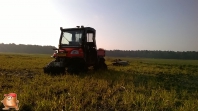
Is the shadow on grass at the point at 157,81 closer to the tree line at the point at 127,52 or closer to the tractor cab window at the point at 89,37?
the tractor cab window at the point at 89,37

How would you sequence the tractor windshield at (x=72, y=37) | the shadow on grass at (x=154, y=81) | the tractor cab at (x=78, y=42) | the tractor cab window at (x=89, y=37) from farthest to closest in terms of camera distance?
the tractor cab window at (x=89, y=37)
the tractor windshield at (x=72, y=37)
the tractor cab at (x=78, y=42)
the shadow on grass at (x=154, y=81)

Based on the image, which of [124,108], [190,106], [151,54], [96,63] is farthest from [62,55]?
[151,54]

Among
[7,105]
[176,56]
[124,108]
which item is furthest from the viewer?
[176,56]

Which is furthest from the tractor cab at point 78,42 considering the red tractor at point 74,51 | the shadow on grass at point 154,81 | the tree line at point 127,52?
the tree line at point 127,52

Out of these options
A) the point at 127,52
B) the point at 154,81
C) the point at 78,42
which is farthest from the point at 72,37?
the point at 127,52

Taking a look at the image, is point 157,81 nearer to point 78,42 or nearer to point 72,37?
point 78,42

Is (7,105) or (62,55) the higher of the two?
(62,55)

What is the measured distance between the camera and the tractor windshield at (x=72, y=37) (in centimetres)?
971

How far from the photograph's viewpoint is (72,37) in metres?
9.95

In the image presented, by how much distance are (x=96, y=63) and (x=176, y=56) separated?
116567 millimetres

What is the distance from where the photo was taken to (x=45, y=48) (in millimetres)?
130750

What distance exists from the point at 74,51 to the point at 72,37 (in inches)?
45.8

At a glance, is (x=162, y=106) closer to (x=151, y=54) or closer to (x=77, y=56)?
(x=77, y=56)

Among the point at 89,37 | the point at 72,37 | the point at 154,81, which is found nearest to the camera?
the point at 154,81
